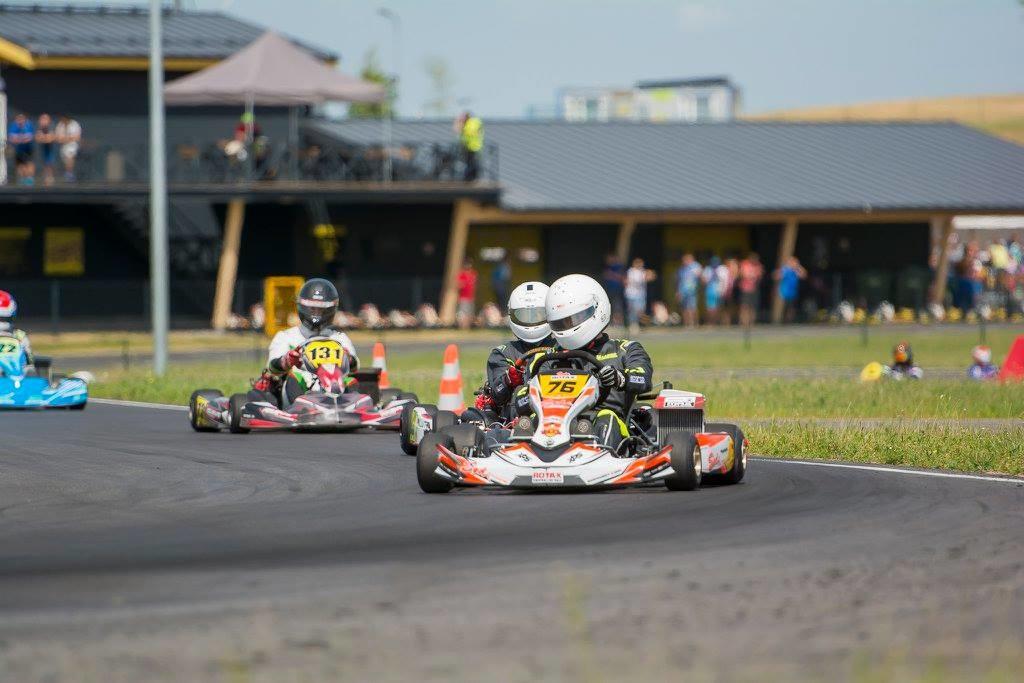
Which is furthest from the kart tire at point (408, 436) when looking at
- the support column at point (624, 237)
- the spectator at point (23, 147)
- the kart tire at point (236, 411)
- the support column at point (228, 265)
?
the support column at point (624, 237)

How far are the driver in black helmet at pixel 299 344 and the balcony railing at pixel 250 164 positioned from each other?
22.1 meters

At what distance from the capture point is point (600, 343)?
12547mm

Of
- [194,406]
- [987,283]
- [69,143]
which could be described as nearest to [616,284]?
[987,283]

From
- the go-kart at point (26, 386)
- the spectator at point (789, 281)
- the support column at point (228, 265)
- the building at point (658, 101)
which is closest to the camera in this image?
the go-kart at point (26, 386)

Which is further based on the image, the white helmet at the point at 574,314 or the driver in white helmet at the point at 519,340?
the driver in white helmet at the point at 519,340

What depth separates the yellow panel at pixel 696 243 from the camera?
1849 inches

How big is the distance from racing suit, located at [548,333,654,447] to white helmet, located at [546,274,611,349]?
114 millimetres

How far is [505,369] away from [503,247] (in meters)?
31.9

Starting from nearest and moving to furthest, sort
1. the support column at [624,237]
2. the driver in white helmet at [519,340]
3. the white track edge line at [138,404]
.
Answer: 1. the driver in white helmet at [519,340]
2. the white track edge line at [138,404]
3. the support column at [624,237]

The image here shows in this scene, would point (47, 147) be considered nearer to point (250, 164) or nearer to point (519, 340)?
point (250, 164)

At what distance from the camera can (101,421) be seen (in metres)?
19.1

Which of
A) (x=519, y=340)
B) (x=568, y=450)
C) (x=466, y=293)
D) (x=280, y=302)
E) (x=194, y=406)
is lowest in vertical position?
(x=194, y=406)

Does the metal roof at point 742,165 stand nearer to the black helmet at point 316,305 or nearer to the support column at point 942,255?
the support column at point 942,255

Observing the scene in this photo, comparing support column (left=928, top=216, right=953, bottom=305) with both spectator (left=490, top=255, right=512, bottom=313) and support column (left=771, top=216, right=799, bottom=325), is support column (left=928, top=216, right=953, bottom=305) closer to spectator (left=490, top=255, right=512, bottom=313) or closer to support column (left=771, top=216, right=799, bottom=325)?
support column (left=771, top=216, right=799, bottom=325)
